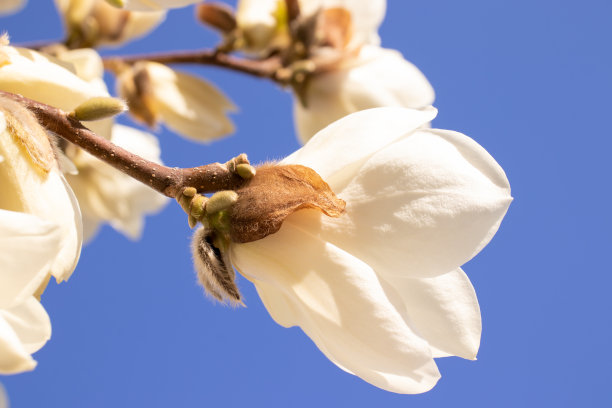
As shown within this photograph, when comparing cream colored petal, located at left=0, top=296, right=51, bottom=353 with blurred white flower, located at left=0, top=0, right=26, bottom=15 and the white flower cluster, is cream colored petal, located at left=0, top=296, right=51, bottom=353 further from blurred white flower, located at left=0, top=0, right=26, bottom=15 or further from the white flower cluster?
blurred white flower, located at left=0, top=0, right=26, bottom=15

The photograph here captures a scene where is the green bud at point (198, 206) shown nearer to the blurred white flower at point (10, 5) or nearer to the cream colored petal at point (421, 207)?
the cream colored petal at point (421, 207)

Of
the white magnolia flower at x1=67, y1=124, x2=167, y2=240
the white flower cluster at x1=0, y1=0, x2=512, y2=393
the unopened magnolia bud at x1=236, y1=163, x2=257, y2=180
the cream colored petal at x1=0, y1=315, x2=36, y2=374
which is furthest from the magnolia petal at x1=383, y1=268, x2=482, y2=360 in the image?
the white magnolia flower at x1=67, y1=124, x2=167, y2=240

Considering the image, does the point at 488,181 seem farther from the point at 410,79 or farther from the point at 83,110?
the point at 410,79

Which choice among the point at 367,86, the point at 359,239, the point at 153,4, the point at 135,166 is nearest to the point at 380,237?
the point at 359,239

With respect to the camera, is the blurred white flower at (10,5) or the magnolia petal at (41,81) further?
the blurred white flower at (10,5)

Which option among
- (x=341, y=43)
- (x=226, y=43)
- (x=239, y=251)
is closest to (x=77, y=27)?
(x=226, y=43)

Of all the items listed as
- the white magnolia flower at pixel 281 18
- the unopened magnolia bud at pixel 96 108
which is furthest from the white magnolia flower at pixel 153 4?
the white magnolia flower at pixel 281 18
